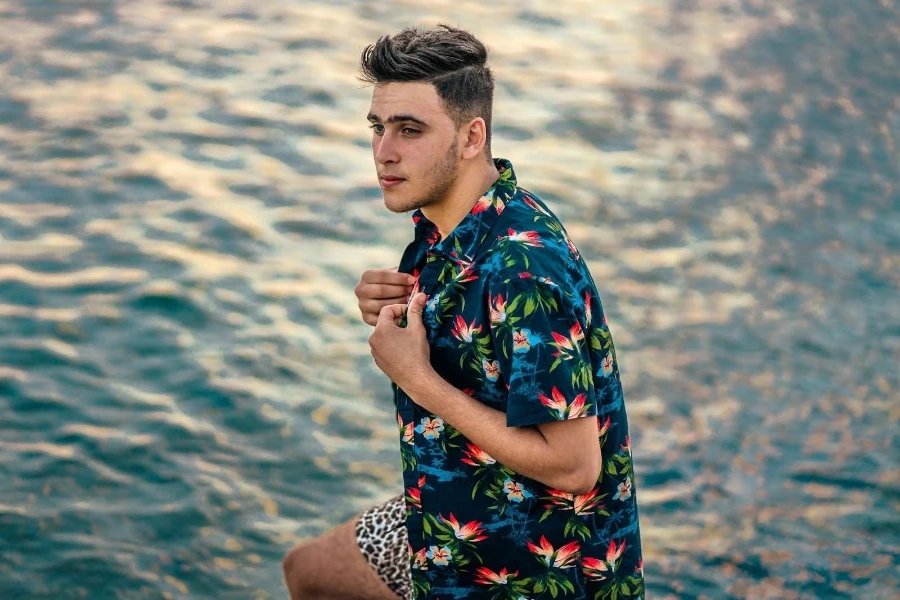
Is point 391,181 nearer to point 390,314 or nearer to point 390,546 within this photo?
point 390,314

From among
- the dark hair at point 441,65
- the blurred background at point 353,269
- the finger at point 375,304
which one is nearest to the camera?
the dark hair at point 441,65

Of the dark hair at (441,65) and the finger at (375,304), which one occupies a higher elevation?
the dark hair at (441,65)

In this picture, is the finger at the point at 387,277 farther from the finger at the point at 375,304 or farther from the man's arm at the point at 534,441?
the man's arm at the point at 534,441

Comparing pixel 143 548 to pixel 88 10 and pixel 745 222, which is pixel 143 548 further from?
pixel 88 10

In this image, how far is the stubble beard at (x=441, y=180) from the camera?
3.52 m

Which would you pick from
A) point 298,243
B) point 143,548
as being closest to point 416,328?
point 143,548

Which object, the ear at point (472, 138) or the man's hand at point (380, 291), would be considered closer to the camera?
the ear at point (472, 138)

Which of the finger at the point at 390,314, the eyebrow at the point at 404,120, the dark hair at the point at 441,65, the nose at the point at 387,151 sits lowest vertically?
the finger at the point at 390,314

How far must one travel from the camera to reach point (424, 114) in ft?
11.5

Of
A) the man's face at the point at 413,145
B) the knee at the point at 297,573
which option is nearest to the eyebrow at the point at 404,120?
the man's face at the point at 413,145

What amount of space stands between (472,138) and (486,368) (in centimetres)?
64

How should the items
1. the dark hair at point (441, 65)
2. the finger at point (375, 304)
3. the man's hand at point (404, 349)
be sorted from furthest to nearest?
1. the finger at point (375, 304)
2. the dark hair at point (441, 65)
3. the man's hand at point (404, 349)

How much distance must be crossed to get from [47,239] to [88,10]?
380 cm

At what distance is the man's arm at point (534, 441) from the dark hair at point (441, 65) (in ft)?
2.43
